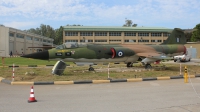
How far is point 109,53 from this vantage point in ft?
57.0

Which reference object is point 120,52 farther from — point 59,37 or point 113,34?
point 59,37

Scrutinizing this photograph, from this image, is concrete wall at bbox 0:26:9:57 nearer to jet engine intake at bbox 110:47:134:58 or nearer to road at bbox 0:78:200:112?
jet engine intake at bbox 110:47:134:58

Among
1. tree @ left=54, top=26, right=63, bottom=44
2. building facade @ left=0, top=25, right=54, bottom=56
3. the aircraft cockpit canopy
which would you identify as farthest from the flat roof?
the aircraft cockpit canopy

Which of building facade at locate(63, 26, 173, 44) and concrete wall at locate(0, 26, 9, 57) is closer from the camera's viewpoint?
concrete wall at locate(0, 26, 9, 57)

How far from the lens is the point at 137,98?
7.52 metres

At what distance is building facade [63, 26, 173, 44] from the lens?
6806 cm

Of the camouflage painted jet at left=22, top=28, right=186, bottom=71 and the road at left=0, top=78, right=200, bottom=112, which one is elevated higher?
the camouflage painted jet at left=22, top=28, right=186, bottom=71

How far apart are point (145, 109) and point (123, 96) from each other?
6.14 ft

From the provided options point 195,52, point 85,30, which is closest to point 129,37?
point 85,30

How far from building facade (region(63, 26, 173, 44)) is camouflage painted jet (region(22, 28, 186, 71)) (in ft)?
152

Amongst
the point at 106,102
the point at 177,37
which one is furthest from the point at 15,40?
the point at 106,102

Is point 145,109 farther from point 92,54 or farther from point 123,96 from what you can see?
point 92,54

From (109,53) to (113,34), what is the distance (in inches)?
2134

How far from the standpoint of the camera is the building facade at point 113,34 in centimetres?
6806
